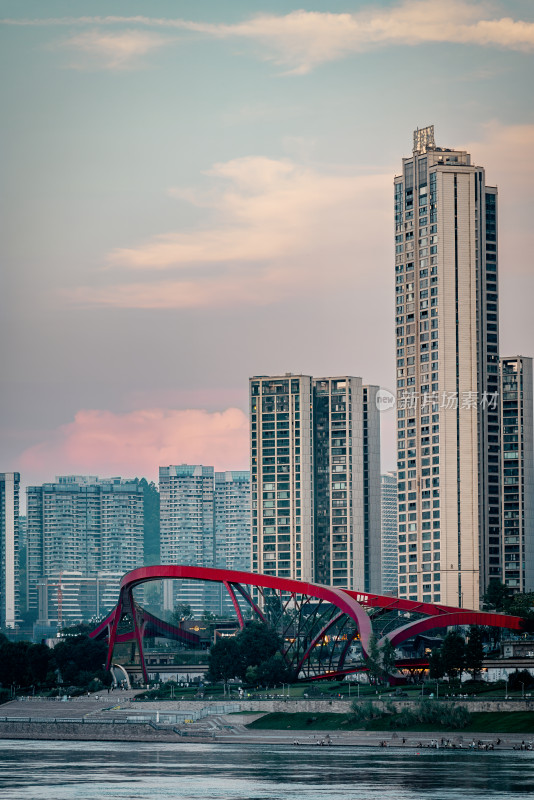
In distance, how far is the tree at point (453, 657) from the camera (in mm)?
134375

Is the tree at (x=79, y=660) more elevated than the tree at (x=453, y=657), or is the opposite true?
the tree at (x=453, y=657)

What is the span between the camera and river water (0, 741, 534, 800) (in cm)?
8500

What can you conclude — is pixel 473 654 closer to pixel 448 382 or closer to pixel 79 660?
pixel 79 660

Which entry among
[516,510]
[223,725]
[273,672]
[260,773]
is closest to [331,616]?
[273,672]

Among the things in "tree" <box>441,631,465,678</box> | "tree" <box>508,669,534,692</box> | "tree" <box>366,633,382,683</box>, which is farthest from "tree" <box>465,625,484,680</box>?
"tree" <box>366,633,382,683</box>

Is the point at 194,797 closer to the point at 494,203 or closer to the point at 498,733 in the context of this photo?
the point at 498,733

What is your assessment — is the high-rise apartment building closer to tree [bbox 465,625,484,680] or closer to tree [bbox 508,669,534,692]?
tree [bbox 465,625,484,680]

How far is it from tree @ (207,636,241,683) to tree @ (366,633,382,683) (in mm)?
16855

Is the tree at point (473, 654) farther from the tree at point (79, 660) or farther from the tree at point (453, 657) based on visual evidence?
the tree at point (79, 660)

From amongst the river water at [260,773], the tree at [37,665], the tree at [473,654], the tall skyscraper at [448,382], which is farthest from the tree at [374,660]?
the tall skyscraper at [448,382]

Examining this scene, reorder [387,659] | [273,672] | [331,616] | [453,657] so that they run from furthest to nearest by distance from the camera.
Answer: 1. [331,616]
2. [273,672]
3. [387,659]
4. [453,657]

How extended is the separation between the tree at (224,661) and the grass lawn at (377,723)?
22072 mm

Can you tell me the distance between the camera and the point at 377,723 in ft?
399

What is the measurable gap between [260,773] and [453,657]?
42.3 meters
